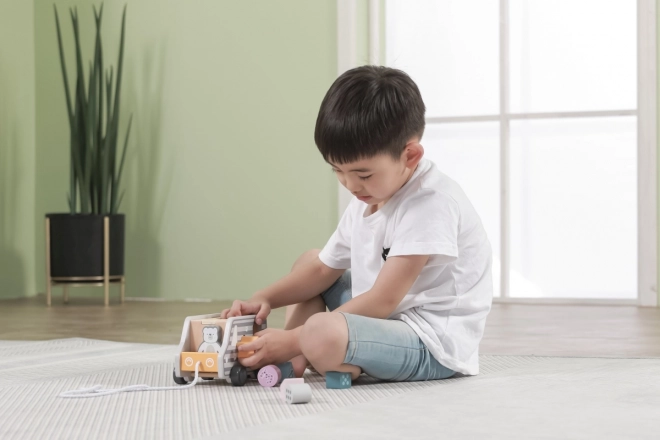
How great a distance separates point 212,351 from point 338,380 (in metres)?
0.21

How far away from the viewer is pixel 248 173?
3900mm

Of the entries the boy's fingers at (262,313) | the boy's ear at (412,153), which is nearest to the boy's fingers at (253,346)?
the boy's fingers at (262,313)

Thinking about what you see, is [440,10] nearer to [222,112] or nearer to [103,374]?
[222,112]

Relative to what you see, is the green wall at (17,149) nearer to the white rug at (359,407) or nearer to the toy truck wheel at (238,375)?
the white rug at (359,407)

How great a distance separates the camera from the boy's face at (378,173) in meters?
1.40


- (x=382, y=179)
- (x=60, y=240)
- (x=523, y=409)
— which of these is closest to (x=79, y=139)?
(x=60, y=240)

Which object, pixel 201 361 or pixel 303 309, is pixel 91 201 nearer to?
pixel 303 309

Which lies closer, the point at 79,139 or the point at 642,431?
the point at 642,431

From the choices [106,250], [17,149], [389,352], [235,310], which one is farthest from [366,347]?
[17,149]

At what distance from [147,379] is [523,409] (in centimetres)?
66

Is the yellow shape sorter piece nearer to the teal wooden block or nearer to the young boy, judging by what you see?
the young boy

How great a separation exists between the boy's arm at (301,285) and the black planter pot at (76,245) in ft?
7.16

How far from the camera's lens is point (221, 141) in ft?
12.9

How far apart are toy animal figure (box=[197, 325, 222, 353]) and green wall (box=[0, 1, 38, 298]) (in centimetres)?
289
